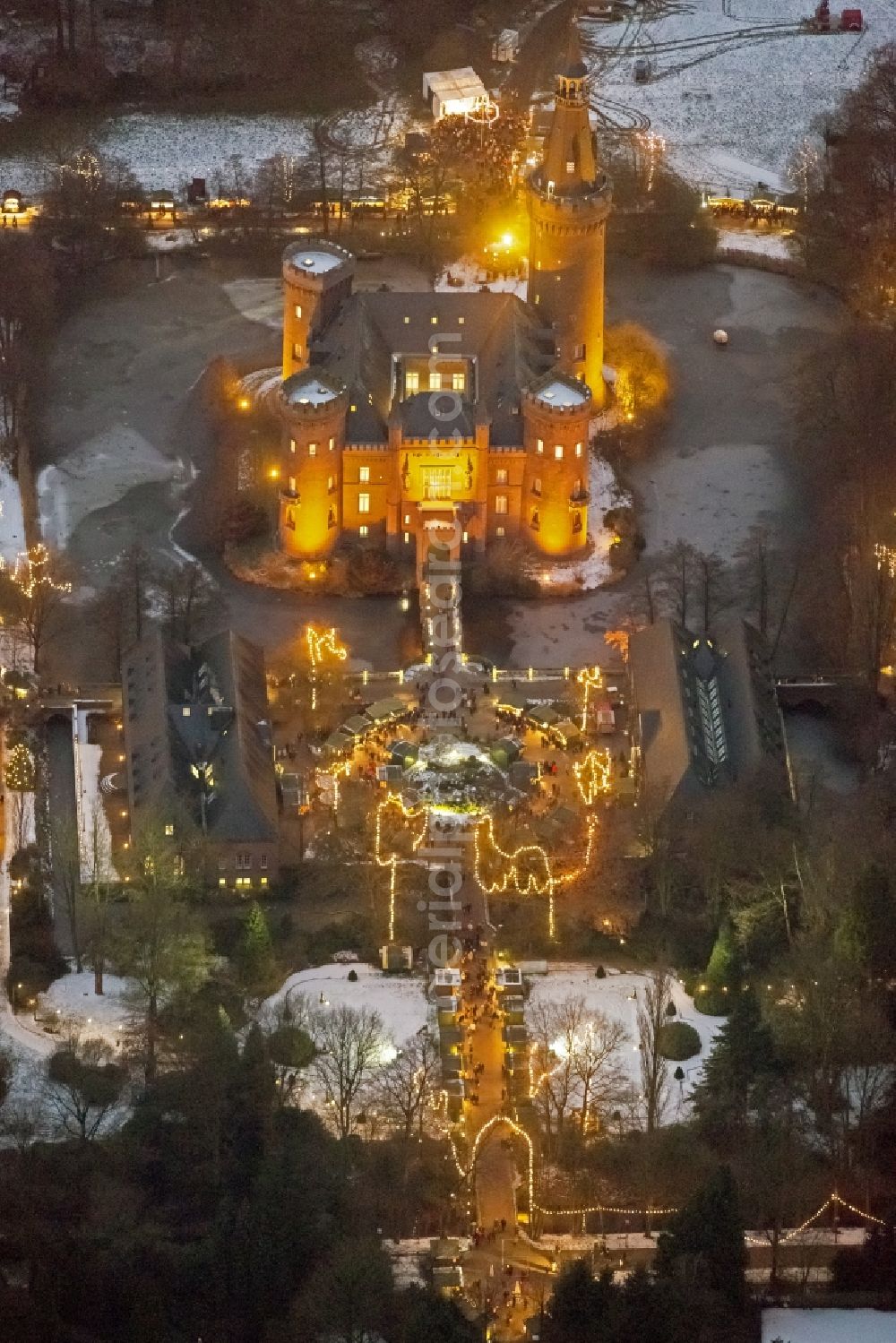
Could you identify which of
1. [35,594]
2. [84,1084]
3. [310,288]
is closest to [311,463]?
[310,288]

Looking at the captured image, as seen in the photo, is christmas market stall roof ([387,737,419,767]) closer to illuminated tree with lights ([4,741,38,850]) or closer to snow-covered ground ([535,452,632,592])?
illuminated tree with lights ([4,741,38,850])

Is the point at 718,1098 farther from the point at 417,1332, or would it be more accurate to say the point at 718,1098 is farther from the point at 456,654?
the point at 456,654

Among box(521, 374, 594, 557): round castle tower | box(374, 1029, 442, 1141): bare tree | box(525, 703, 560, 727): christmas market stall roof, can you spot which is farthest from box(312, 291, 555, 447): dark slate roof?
box(374, 1029, 442, 1141): bare tree

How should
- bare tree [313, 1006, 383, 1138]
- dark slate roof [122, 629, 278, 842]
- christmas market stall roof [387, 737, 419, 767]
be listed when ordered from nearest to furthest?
bare tree [313, 1006, 383, 1138]
dark slate roof [122, 629, 278, 842]
christmas market stall roof [387, 737, 419, 767]

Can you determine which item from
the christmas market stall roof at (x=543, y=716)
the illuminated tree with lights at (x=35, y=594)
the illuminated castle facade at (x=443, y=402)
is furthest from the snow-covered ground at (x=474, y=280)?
the christmas market stall roof at (x=543, y=716)

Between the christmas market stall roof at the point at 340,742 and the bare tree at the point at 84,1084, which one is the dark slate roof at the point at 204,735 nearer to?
the christmas market stall roof at the point at 340,742

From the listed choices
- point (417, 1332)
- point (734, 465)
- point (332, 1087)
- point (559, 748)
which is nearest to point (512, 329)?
point (734, 465)

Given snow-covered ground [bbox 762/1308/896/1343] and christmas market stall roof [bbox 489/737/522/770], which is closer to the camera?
snow-covered ground [bbox 762/1308/896/1343]
